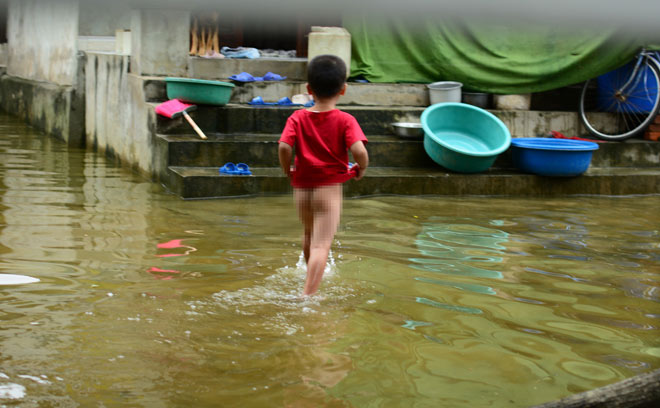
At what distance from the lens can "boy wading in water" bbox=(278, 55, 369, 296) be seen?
12.6 feet

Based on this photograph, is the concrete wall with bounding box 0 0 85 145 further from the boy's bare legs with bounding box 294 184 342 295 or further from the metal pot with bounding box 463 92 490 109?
the boy's bare legs with bounding box 294 184 342 295

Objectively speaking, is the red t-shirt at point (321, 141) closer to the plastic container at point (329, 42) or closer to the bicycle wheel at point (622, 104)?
the plastic container at point (329, 42)

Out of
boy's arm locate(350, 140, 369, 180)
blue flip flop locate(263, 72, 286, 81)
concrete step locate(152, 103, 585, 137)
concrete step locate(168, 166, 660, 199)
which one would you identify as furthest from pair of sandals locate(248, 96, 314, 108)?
boy's arm locate(350, 140, 369, 180)

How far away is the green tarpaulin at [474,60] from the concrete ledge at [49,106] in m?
4.67

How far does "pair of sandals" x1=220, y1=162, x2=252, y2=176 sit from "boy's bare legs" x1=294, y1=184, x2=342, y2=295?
3.53 metres

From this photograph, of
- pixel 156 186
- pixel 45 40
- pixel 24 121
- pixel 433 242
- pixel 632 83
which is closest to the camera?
pixel 433 242

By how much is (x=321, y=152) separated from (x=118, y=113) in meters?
6.49

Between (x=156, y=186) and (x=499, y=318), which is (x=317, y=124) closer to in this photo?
(x=499, y=318)

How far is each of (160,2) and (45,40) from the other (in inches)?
555

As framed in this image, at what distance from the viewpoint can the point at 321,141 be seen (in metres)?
3.95

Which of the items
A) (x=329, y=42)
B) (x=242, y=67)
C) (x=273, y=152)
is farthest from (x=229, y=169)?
(x=329, y=42)

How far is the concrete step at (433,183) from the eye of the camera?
7.40m

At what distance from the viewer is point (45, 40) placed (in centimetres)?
1330

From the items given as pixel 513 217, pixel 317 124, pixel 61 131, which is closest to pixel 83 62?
pixel 61 131
